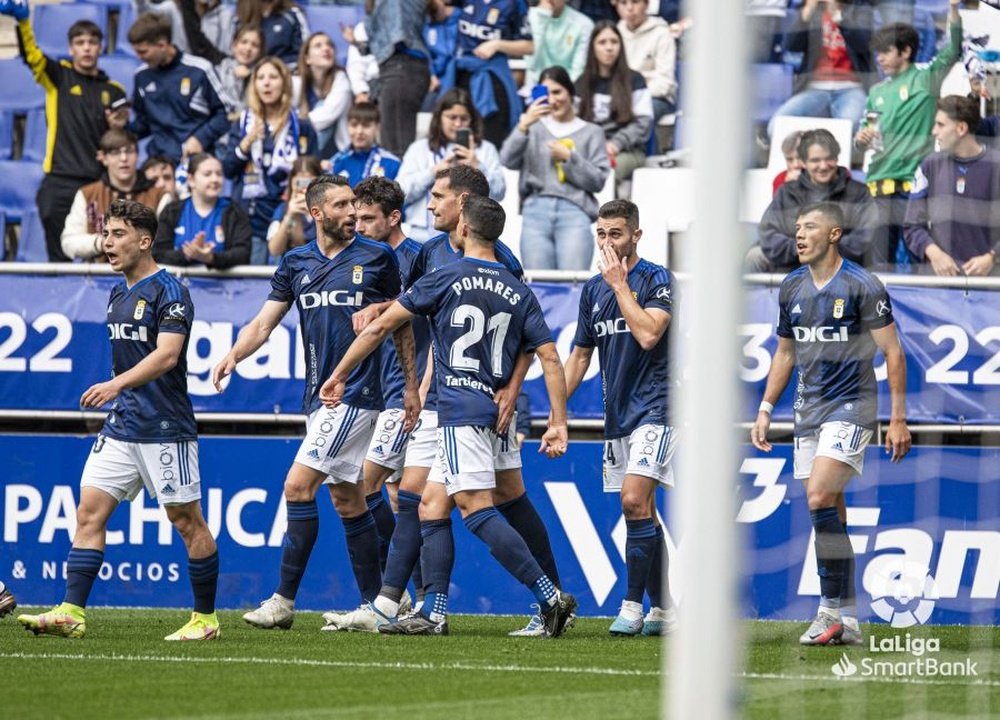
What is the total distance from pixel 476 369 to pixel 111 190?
5.50 meters

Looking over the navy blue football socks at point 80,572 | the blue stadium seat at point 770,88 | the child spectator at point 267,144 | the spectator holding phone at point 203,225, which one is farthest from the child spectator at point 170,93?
the blue stadium seat at point 770,88

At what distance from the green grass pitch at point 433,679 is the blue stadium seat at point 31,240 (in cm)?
557

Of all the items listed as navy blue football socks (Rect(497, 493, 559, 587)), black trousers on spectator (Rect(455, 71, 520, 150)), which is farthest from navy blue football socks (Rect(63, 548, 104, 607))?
black trousers on spectator (Rect(455, 71, 520, 150))

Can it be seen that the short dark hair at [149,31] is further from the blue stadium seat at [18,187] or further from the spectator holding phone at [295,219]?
the spectator holding phone at [295,219]

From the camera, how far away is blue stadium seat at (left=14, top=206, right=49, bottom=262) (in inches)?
543

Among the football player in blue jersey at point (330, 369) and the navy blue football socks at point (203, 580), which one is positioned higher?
the football player in blue jersey at point (330, 369)

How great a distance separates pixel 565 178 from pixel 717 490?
8479 mm

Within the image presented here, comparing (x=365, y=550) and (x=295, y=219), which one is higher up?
(x=295, y=219)

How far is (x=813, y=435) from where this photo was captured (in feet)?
28.2

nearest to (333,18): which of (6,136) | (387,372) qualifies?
(6,136)

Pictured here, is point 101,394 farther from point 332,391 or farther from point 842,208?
point 842,208

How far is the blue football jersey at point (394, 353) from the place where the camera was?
9719mm

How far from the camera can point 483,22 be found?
1417 cm

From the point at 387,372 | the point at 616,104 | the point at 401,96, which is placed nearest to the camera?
the point at 387,372
